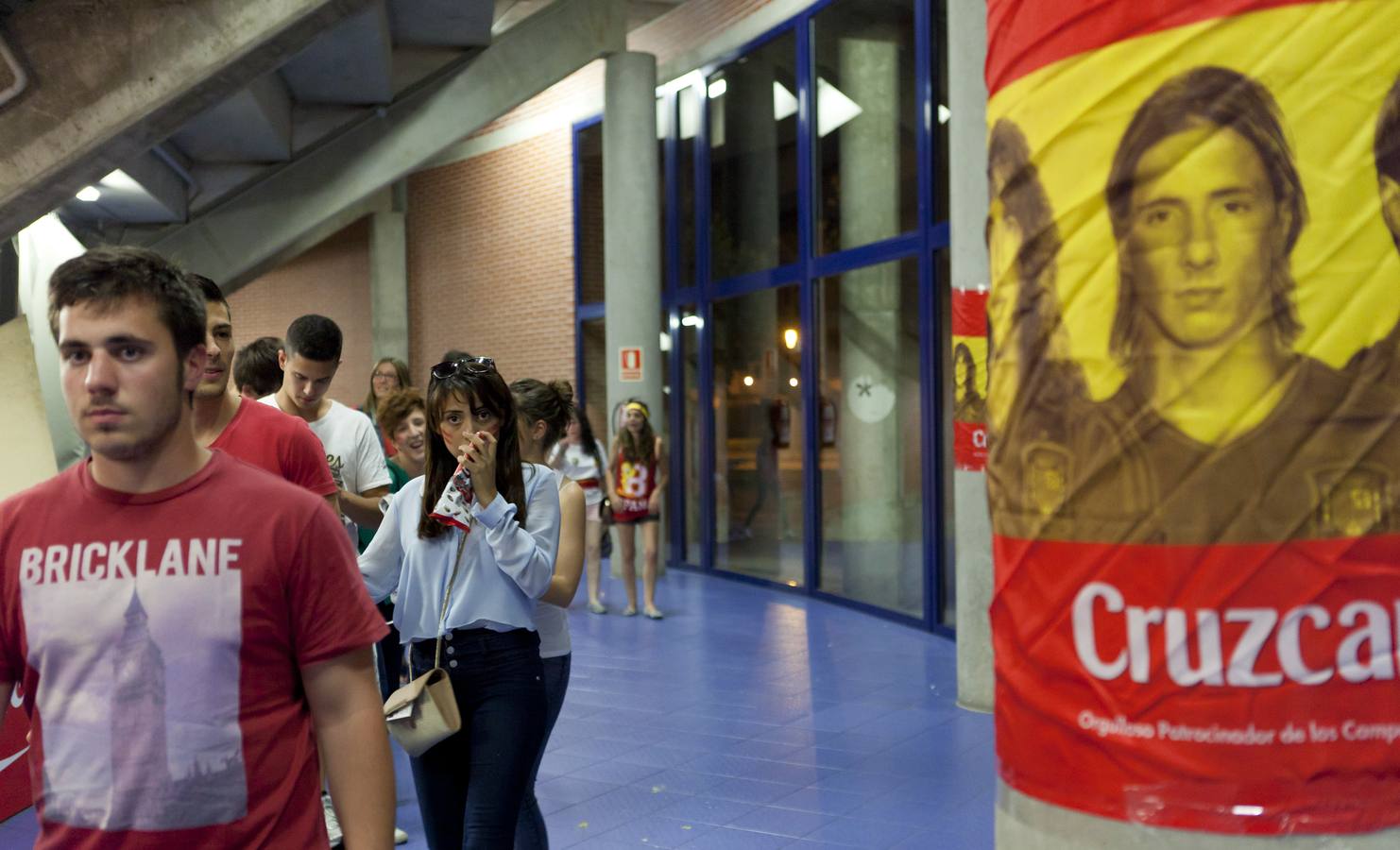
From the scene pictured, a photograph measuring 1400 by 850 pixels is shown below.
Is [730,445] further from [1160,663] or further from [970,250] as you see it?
[1160,663]

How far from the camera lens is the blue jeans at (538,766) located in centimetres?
346

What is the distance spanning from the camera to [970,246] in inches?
262

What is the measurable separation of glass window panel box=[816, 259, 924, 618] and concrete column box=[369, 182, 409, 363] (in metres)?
9.37

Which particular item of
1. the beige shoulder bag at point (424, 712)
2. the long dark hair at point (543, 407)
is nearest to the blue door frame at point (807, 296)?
the long dark hair at point (543, 407)

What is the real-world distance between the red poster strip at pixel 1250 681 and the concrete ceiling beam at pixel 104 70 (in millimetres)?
8275

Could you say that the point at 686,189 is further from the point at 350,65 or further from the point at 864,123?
the point at 350,65

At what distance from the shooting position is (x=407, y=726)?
122 inches

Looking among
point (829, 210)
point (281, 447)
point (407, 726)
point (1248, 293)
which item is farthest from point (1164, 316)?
point (829, 210)

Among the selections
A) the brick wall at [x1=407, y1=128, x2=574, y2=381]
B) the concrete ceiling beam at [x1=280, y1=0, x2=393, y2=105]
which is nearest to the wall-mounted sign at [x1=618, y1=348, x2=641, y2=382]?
the brick wall at [x1=407, y1=128, x2=574, y2=381]

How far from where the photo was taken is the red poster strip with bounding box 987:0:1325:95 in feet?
5.34

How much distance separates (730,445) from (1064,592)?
12.2 meters

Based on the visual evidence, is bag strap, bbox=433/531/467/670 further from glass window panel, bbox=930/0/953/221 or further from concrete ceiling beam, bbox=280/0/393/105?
concrete ceiling beam, bbox=280/0/393/105

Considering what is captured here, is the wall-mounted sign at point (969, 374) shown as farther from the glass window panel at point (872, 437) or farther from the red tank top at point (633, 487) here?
the red tank top at point (633, 487)

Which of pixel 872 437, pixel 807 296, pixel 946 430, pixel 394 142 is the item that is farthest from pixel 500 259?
pixel 946 430
